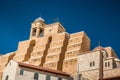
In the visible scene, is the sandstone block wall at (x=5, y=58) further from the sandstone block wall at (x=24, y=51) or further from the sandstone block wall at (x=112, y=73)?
the sandstone block wall at (x=112, y=73)

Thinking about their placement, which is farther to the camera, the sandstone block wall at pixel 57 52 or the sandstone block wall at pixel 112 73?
the sandstone block wall at pixel 57 52

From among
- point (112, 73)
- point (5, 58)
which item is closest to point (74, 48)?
point (112, 73)

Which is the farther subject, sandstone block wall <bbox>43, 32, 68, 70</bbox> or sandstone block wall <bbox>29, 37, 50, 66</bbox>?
sandstone block wall <bbox>29, 37, 50, 66</bbox>

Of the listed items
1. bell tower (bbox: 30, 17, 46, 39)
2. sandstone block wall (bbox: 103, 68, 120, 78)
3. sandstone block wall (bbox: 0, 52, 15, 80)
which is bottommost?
sandstone block wall (bbox: 103, 68, 120, 78)

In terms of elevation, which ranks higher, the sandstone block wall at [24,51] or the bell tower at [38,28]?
the bell tower at [38,28]

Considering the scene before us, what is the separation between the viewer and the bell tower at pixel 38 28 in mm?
80100

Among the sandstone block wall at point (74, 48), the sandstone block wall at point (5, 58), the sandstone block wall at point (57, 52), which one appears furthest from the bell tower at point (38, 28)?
the sandstone block wall at point (74, 48)

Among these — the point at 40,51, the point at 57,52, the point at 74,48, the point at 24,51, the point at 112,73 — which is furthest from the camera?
the point at 24,51

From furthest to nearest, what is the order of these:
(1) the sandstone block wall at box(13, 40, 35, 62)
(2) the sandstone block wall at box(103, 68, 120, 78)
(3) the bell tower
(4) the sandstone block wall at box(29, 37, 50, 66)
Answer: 1. (3) the bell tower
2. (1) the sandstone block wall at box(13, 40, 35, 62)
3. (4) the sandstone block wall at box(29, 37, 50, 66)
4. (2) the sandstone block wall at box(103, 68, 120, 78)

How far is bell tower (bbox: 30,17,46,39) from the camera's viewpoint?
80.1 meters

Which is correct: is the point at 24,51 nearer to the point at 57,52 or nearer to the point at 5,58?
the point at 5,58

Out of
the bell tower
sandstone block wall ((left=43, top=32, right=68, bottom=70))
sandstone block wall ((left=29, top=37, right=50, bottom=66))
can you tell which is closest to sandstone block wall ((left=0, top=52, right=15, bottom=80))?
the bell tower

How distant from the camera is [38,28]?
80.9 metres

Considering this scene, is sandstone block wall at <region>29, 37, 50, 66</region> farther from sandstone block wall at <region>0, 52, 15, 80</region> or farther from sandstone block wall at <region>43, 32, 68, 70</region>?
sandstone block wall at <region>0, 52, 15, 80</region>
